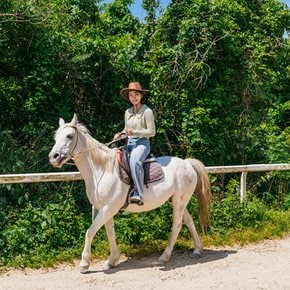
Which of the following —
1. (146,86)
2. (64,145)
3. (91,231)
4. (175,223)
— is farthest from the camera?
(146,86)

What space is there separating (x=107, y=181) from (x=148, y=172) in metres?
0.61

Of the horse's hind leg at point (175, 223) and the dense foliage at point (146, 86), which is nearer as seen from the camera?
the horse's hind leg at point (175, 223)

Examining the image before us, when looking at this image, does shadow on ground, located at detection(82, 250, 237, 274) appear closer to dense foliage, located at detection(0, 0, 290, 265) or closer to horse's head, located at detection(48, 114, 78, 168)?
dense foliage, located at detection(0, 0, 290, 265)

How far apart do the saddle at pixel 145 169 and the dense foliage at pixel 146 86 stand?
1.28 meters

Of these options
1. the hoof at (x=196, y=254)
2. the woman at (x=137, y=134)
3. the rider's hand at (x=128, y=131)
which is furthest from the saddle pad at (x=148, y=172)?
the hoof at (x=196, y=254)

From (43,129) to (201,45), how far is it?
415 cm

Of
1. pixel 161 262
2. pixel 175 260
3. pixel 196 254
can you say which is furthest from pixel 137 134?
pixel 196 254

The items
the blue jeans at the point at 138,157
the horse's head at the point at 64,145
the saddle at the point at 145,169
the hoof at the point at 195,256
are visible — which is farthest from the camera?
the hoof at the point at 195,256

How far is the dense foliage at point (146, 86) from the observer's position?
747 cm

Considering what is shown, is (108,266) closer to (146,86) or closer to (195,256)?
(195,256)

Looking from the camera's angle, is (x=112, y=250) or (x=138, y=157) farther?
(x=112, y=250)

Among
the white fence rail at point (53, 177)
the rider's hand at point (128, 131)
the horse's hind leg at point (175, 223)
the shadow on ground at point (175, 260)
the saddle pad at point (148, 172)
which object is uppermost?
the rider's hand at point (128, 131)

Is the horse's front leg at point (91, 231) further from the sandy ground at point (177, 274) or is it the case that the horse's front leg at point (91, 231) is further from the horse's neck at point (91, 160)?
the horse's neck at point (91, 160)

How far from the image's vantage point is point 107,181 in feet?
20.3
